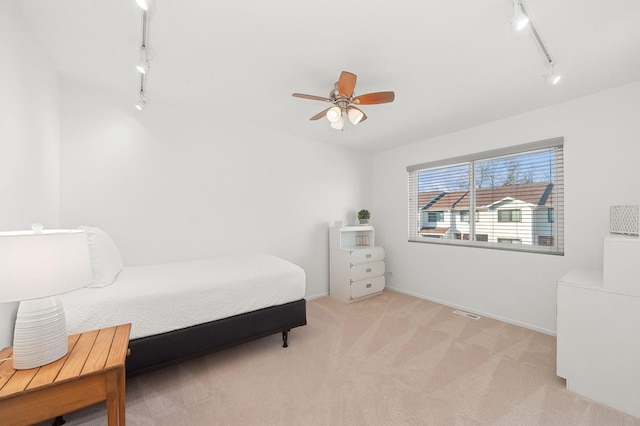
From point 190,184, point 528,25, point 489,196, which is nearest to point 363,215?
point 489,196

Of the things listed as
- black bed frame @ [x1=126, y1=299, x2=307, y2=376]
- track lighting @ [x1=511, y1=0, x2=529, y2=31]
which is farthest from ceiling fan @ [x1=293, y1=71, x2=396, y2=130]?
black bed frame @ [x1=126, y1=299, x2=307, y2=376]

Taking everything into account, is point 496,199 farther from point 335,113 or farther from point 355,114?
point 335,113

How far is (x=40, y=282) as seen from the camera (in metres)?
1.03

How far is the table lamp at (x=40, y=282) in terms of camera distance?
3.26 feet

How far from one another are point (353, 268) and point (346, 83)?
8.70ft

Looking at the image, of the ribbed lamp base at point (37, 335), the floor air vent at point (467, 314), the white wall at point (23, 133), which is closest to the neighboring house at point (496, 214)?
the floor air vent at point (467, 314)

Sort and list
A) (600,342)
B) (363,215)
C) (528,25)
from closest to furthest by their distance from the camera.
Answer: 1. (528,25)
2. (600,342)
3. (363,215)

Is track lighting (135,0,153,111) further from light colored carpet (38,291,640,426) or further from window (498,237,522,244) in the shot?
window (498,237,522,244)

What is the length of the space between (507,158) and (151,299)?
4.06 m

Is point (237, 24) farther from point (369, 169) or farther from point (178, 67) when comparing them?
point (369, 169)

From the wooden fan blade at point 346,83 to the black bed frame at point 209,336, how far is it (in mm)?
1993

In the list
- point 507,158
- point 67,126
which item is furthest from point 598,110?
point 67,126

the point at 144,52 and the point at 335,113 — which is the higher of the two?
the point at 144,52

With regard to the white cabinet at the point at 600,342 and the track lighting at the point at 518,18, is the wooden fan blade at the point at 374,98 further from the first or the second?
the white cabinet at the point at 600,342
